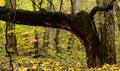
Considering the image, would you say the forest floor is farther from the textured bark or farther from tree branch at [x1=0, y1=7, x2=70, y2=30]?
tree branch at [x1=0, y1=7, x2=70, y2=30]

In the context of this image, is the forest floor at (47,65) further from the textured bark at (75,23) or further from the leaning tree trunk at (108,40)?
the textured bark at (75,23)

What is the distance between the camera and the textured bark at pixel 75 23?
957 cm

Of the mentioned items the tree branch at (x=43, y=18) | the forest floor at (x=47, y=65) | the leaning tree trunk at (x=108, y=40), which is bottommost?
the forest floor at (x=47, y=65)

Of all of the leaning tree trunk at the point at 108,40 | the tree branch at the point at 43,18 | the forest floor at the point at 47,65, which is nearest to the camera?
the forest floor at the point at 47,65

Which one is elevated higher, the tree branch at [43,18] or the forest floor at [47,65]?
the tree branch at [43,18]

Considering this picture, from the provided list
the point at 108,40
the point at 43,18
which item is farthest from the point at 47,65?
the point at 108,40

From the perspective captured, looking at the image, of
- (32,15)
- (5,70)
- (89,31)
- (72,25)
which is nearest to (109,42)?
(89,31)

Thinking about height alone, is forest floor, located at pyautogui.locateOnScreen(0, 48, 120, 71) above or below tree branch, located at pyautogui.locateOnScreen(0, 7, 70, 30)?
below

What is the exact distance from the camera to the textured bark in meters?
9.57

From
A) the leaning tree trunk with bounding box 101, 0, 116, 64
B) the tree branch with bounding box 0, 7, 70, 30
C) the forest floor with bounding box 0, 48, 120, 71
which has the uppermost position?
the tree branch with bounding box 0, 7, 70, 30

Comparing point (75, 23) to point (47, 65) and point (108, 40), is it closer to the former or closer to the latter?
point (108, 40)

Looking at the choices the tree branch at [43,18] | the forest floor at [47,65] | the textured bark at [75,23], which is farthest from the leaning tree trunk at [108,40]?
the tree branch at [43,18]

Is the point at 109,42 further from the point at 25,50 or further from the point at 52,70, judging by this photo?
the point at 25,50

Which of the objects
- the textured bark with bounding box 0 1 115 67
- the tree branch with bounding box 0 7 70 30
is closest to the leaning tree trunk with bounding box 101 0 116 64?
the textured bark with bounding box 0 1 115 67
